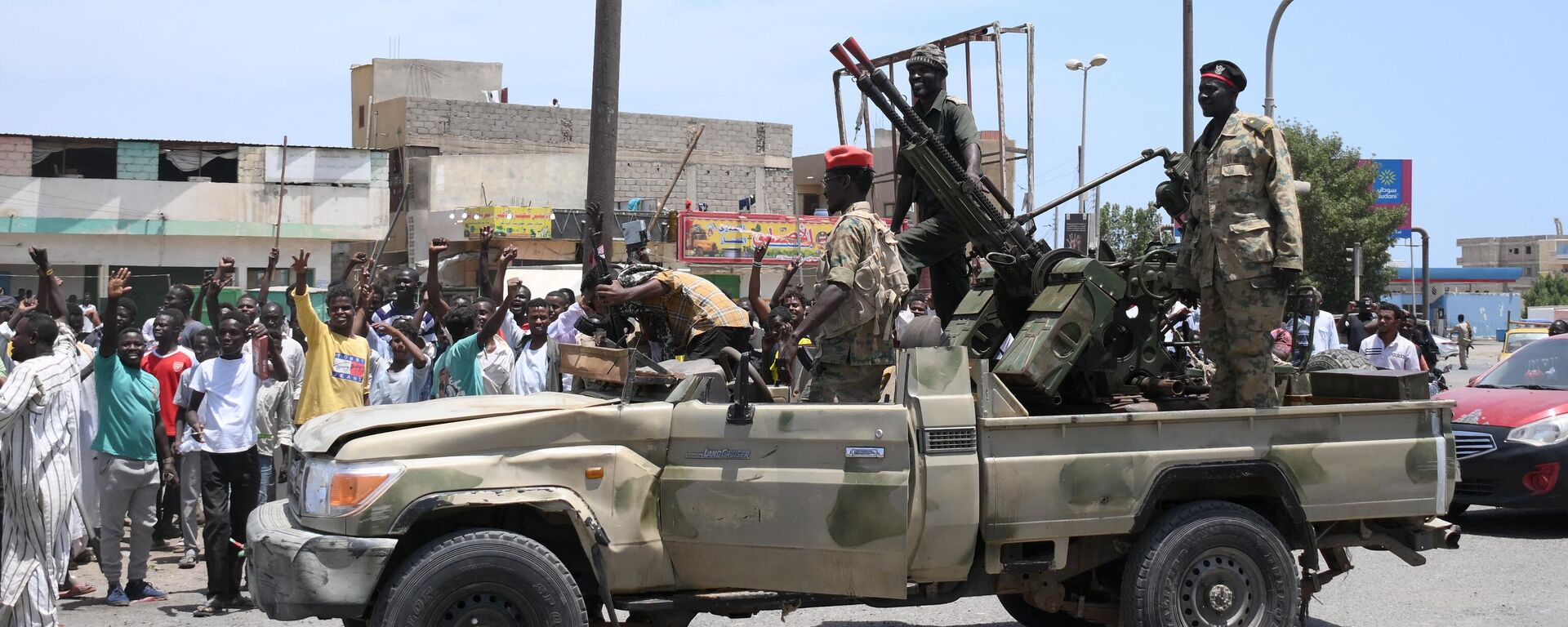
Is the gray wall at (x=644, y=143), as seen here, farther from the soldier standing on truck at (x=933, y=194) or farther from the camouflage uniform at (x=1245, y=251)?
the camouflage uniform at (x=1245, y=251)

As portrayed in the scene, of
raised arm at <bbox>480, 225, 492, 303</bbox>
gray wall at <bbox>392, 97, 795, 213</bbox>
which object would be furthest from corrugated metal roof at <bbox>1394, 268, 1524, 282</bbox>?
raised arm at <bbox>480, 225, 492, 303</bbox>

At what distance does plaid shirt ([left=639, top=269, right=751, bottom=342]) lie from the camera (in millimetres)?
7027

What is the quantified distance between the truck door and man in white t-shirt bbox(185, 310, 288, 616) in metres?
3.49

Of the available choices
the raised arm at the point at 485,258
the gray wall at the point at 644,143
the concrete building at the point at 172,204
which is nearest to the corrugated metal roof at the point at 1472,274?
the gray wall at the point at 644,143

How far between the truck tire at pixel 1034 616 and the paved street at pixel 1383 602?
0.36 m

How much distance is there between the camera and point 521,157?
39.0 metres

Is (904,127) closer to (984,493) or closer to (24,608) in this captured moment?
(984,493)

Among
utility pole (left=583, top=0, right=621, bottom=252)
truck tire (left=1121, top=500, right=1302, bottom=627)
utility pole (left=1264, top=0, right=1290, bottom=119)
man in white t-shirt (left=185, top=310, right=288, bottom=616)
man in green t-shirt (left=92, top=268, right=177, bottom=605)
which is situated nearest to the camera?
truck tire (left=1121, top=500, right=1302, bottom=627)

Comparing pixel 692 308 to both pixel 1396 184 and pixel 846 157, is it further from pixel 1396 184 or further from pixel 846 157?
pixel 1396 184

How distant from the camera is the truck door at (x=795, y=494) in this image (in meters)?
5.12

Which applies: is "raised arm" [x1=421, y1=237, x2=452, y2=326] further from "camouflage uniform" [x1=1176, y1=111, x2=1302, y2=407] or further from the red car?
the red car

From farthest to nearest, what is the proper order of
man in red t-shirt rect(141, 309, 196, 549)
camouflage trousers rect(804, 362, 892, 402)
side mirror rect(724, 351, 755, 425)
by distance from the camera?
man in red t-shirt rect(141, 309, 196, 549) < camouflage trousers rect(804, 362, 892, 402) < side mirror rect(724, 351, 755, 425)

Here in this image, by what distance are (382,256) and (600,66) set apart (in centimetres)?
2940

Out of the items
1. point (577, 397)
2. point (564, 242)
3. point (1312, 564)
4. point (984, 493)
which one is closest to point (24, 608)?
point (577, 397)
